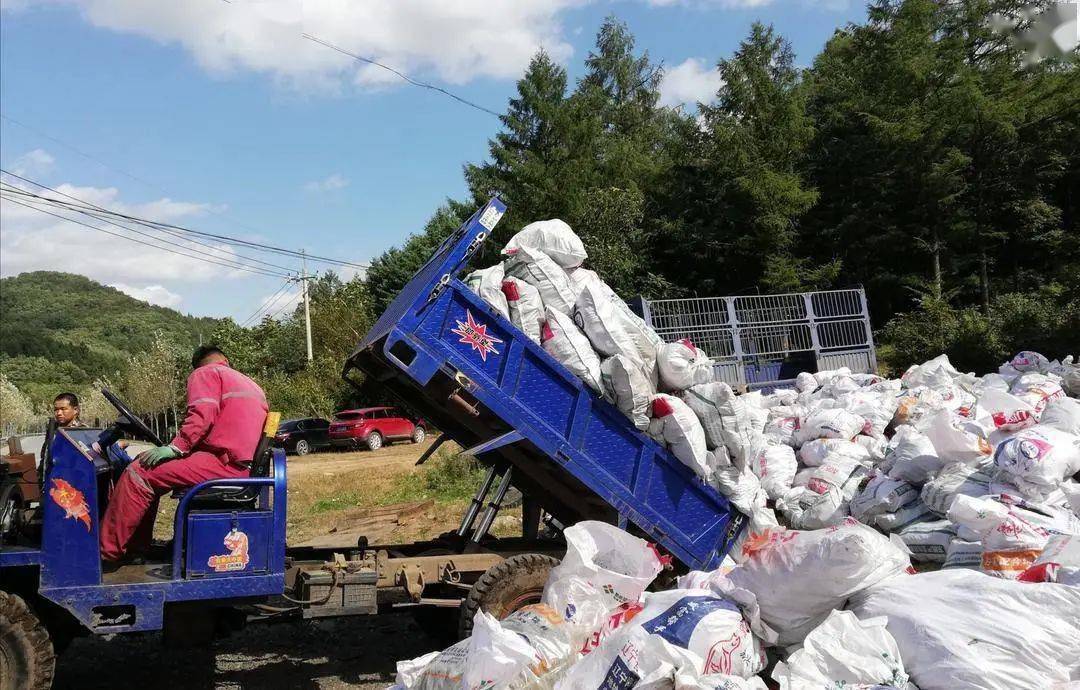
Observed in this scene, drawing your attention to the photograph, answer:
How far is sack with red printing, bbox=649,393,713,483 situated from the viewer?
4.32 meters

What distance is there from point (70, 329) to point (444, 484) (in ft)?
249

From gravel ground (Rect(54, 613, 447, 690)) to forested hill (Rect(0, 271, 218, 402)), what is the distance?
185 feet

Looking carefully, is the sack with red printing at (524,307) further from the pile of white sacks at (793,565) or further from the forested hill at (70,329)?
the forested hill at (70,329)

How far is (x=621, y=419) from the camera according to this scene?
4.30 m

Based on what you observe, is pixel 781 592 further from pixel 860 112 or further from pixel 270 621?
pixel 860 112

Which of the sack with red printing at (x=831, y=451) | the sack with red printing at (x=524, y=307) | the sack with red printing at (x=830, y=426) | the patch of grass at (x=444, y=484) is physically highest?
the sack with red printing at (x=524, y=307)

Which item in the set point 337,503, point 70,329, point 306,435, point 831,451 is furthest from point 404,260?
point 70,329

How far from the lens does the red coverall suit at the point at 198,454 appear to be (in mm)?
3676

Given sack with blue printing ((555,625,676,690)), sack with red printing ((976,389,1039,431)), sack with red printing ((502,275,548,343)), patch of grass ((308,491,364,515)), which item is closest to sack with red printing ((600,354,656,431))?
sack with red printing ((502,275,548,343))

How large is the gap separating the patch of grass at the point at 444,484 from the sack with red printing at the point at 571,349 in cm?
610

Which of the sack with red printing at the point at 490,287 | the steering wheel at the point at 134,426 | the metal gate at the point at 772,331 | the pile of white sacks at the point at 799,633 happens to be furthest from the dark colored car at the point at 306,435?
the pile of white sacks at the point at 799,633

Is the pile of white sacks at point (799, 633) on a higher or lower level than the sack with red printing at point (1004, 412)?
lower

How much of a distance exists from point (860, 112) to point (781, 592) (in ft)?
69.8

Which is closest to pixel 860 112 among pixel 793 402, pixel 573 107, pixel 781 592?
pixel 573 107
